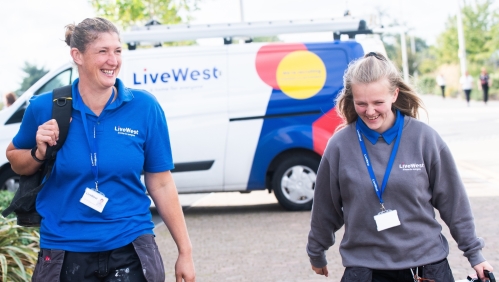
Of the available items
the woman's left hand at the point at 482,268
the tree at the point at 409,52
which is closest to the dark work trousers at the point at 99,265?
the woman's left hand at the point at 482,268

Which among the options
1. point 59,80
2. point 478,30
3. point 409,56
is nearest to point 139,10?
point 59,80

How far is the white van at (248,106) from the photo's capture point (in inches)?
407

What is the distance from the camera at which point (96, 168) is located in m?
3.28

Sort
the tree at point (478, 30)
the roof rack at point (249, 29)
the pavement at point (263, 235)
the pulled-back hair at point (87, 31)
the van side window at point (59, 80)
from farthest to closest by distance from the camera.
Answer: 1. the tree at point (478, 30)
2. the van side window at point (59, 80)
3. the roof rack at point (249, 29)
4. the pavement at point (263, 235)
5. the pulled-back hair at point (87, 31)

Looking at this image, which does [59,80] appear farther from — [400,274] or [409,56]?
[409,56]

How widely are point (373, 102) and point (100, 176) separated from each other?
1238 millimetres

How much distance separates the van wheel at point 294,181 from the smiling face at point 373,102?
692 centimetres

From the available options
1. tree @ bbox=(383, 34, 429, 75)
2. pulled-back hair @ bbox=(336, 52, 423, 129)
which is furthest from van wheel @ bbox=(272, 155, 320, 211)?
tree @ bbox=(383, 34, 429, 75)

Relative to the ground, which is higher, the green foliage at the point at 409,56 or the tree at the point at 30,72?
the tree at the point at 30,72

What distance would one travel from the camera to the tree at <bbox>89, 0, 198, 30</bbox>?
21945 mm

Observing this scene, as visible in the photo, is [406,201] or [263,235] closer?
[406,201]

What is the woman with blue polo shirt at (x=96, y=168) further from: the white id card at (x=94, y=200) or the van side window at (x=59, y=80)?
the van side window at (x=59, y=80)

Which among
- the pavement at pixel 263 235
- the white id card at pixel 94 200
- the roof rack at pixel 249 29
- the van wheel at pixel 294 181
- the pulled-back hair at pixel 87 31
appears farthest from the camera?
the roof rack at pixel 249 29

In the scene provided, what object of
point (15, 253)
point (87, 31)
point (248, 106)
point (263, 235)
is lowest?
point (263, 235)
